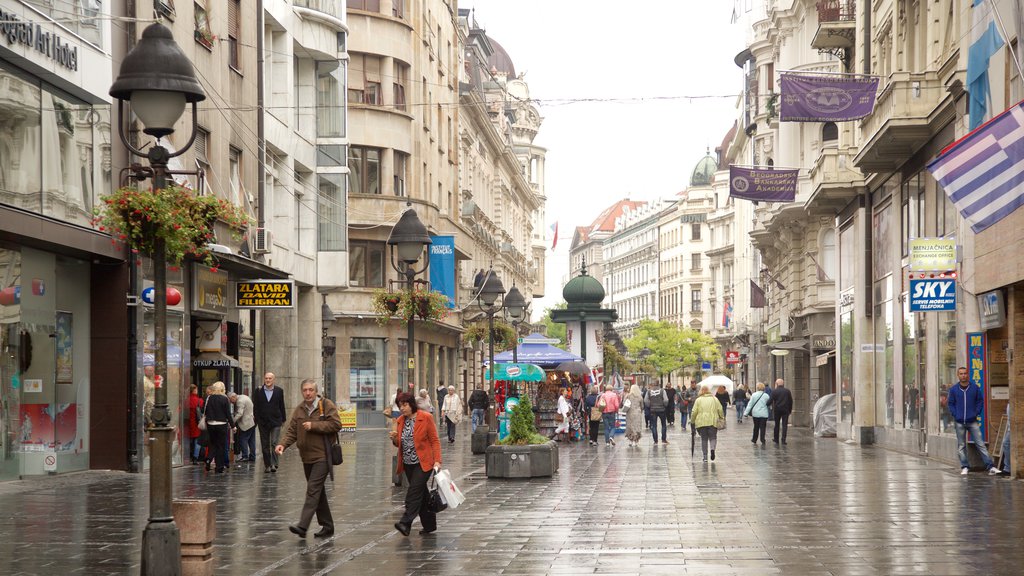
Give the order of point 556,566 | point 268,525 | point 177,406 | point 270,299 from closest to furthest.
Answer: point 556,566, point 268,525, point 177,406, point 270,299

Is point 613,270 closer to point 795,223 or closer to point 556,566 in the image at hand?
point 795,223

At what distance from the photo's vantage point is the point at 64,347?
22.6 metres

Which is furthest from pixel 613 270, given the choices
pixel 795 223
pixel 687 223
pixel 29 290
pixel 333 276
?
pixel 29 290

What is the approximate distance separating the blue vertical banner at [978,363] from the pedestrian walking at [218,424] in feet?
42.3

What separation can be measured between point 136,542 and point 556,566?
4.50 meters

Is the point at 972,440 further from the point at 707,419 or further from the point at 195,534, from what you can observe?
the point at 195,534

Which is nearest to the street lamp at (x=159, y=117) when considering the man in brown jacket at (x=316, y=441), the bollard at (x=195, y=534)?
the bollard at (x=195, y=534)

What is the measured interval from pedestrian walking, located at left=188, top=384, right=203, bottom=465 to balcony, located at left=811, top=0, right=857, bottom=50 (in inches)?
835

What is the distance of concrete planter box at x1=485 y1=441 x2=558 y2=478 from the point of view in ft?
74.5

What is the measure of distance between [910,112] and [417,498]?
646 inches

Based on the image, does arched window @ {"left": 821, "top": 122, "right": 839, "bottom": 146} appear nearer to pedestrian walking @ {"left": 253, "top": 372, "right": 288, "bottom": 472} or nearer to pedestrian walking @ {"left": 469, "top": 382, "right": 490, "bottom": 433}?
pedestrian walking @ {"left": 469, "top": 382, "right": 490, "bottom": 433}

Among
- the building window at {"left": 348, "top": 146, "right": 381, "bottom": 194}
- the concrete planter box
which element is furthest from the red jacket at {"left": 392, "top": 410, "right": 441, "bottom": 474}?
the building window at {"left": 348, "top": 146, "right": 381, "bottom": 194}

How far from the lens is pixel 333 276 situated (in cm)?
3744

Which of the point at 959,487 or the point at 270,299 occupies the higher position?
the point at 270,299
